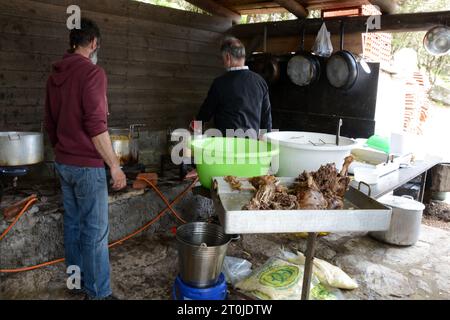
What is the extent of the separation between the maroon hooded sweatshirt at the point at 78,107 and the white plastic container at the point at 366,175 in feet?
8.66

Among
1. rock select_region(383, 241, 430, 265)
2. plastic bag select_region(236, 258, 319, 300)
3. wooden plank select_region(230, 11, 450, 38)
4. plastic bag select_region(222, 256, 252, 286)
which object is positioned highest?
wooden plank select_region(230, 11, 450, 38)

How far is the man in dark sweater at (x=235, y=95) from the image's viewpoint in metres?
4.13

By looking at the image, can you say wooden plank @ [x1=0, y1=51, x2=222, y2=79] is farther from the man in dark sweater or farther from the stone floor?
the stone floor

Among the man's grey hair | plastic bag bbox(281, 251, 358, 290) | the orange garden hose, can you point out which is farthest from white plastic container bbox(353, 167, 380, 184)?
the orange garden hose

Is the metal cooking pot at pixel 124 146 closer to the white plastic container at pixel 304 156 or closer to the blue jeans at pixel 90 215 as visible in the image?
the blue jeans at pixel 90 215

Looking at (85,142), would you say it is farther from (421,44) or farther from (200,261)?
(421,44)

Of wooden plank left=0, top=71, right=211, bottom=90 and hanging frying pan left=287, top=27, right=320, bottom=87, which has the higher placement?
hanging frying pan left=287, top=27, right=320, bottom=87

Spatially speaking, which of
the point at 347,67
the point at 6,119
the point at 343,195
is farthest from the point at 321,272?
the point at 6,119

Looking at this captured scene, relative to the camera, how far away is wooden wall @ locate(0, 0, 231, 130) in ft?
15.5

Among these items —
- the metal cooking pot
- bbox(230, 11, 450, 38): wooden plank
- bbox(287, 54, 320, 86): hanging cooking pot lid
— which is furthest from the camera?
bbox(287, 54, 320, 86): hanging cooking pot lid

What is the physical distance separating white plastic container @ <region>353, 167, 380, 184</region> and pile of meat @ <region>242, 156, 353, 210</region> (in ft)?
4.32

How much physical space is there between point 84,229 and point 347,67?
483cm

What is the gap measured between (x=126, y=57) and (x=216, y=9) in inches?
92.3
